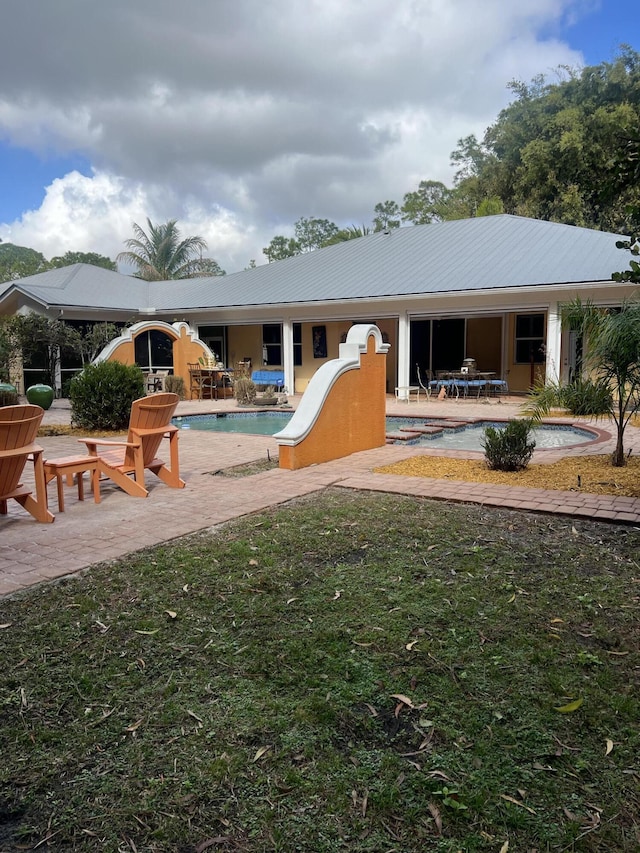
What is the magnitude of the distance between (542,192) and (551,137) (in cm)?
214

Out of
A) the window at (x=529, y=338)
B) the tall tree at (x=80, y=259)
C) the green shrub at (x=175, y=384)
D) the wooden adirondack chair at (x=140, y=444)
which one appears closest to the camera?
the wooden adirondack chair at (x=140, y=444)

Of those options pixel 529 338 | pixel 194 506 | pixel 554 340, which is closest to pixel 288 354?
pixel 529 338

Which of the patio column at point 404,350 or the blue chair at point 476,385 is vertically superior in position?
the patio column at point 404,350

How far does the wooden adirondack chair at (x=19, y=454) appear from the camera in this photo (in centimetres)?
510

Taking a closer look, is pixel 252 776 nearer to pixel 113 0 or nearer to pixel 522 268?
pixel 113 0

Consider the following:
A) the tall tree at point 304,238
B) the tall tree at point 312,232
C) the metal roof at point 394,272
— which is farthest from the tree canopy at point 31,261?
the metal roof at point 394,272

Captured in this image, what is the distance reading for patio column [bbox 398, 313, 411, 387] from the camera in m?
18.4

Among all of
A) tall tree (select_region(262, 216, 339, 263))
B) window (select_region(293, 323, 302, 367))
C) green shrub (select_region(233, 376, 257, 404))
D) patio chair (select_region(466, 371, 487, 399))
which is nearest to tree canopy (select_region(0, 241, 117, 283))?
tall tree (select_region(262, 216, 339, 263))

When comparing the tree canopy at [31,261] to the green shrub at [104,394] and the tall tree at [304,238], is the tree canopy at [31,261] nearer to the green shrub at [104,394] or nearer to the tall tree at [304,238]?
the tall tree at [304,238]

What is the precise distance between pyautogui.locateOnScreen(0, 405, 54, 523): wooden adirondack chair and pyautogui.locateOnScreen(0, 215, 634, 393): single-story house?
13035mm

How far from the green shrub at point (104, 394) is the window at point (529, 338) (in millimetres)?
12337

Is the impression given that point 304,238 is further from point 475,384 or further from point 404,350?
point 475,384

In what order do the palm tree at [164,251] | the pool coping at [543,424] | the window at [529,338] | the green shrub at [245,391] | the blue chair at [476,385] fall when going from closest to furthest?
1. the pool coping at [543,424]
2. the green shrub at [245,391]
3. the blue chair at [476,385]
4. the window at [529,338]
5. the palm tree at [164,251]

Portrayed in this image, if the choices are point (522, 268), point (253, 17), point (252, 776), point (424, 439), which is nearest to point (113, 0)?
point (253, 17)
